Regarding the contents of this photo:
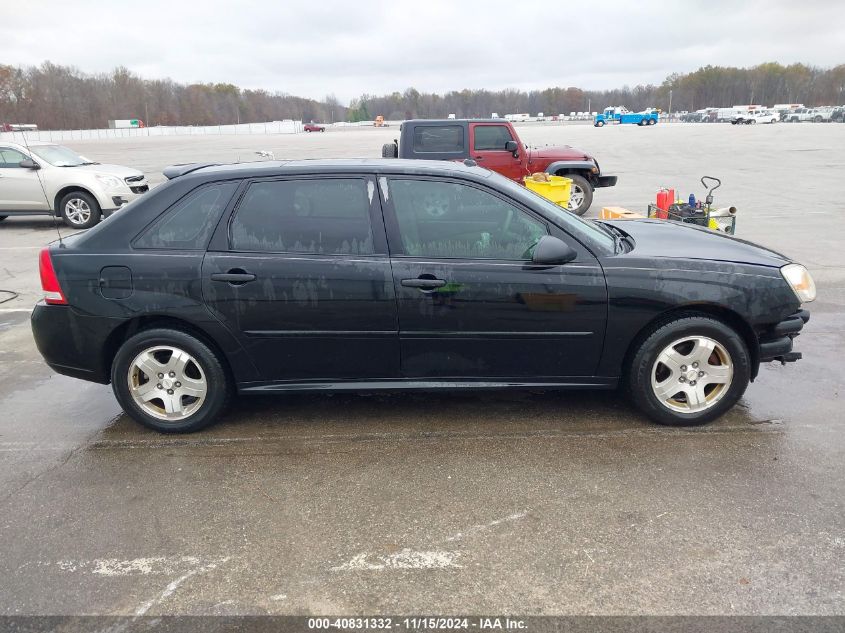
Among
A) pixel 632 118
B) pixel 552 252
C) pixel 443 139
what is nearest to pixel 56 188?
pixel 443 139

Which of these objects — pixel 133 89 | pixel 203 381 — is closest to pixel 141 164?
pixel 203 381

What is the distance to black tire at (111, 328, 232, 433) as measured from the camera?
3.93 m

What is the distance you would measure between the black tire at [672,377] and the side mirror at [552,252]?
0.70 m

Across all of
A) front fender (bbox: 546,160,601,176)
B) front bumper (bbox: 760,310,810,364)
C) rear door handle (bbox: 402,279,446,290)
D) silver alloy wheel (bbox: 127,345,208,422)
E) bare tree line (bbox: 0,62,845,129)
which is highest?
bare tree line (bbox: 0,62,845,129)

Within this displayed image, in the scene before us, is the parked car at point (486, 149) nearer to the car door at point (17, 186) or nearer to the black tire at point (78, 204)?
the black tire at point (78, 204)

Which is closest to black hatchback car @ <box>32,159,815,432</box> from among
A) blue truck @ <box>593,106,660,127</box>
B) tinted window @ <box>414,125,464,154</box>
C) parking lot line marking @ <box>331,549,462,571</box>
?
parking lot line marking @ <box>331,549,462,571</box>

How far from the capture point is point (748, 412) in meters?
4.19

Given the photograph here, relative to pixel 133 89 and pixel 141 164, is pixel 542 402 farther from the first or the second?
pixel 133 89

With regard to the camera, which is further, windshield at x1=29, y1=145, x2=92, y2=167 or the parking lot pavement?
windshield at x1=29, y1=145, x2=92, y2=167

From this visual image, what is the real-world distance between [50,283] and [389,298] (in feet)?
6.81

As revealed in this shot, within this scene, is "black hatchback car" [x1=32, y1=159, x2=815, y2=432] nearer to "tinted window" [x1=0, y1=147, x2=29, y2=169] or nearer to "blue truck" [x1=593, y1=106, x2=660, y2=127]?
"tinted window" [x1=0, y1=147, x2=29, y2=169]

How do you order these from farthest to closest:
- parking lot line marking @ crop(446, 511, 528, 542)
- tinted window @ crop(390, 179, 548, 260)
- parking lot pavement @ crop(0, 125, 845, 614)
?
tinted window @ crop(390, 179, 548, 260)
parking lot line marking @ crop(446, 511, 528, 542)
parking lot pavement @ crop(0, 125, 845, 614)

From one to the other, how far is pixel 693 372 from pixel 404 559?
6.99 ft

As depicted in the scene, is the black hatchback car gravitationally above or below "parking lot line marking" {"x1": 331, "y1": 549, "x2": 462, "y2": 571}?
above
